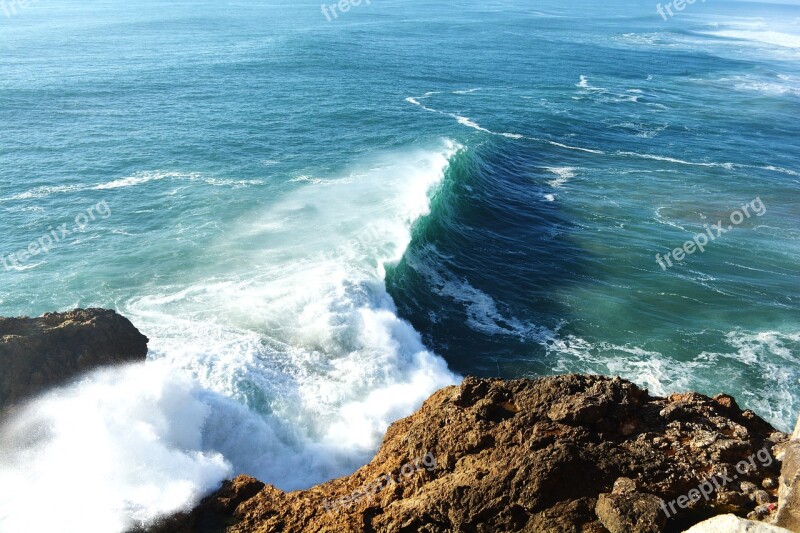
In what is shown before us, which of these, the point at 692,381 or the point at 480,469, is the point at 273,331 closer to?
the point at 480,469

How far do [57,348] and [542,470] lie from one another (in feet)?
45.7

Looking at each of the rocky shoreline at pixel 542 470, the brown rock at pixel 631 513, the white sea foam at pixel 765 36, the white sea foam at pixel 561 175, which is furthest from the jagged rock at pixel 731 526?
the white sea foam at pixel 765 36

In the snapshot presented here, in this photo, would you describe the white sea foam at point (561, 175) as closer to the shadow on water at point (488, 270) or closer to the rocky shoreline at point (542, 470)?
the shadow on water at point (488, 270)

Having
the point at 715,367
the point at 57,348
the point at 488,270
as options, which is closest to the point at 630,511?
the point at 57,348

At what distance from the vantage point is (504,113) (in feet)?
206

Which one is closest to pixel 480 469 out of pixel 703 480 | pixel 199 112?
pixel 703 480

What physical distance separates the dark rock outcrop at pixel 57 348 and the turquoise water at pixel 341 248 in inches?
23.8

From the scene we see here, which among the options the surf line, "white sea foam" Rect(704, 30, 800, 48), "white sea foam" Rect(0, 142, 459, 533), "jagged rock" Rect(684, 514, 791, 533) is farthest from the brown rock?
"white sea foam" Rect(704, 30, 800, 48)

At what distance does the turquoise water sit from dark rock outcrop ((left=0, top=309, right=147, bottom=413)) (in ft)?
1.99

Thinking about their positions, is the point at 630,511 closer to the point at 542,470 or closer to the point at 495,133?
the point at 542,470

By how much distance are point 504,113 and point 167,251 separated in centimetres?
4232

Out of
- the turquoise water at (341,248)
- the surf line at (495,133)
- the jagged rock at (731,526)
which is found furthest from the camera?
the surf line at (495,133)

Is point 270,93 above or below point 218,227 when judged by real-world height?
above

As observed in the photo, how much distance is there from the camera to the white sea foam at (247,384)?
1502cm
